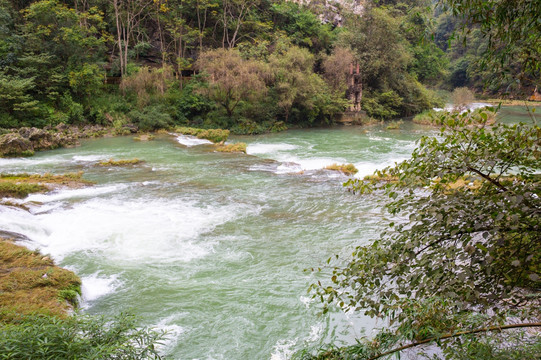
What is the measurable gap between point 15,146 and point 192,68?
18.8 metres

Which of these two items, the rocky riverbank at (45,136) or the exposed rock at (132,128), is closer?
the rocky riverbank at (45,136)

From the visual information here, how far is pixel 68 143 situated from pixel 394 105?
29243mm

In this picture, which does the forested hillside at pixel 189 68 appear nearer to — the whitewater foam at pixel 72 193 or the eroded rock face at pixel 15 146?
the eroded rock face at pixel 15 146

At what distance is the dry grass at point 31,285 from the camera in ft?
17.5

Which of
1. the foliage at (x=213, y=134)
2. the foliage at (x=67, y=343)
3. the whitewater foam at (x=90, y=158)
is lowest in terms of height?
the whitewater foam at (x=90, y=158)

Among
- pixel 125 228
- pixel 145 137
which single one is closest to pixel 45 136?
pixel 145 137

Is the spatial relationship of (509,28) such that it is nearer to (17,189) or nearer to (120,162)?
(17,189)

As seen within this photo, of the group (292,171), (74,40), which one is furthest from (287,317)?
(74,40)

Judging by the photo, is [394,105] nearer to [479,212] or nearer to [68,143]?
[68,143]

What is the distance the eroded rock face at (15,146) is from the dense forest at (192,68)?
509cm

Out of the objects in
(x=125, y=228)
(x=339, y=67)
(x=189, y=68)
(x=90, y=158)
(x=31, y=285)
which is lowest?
(x=125, y=228)

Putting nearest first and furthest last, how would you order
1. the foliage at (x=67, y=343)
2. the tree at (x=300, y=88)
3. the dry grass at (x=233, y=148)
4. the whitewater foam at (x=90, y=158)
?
the foliage at (x=67, y=343) → the whitewater foam at (x=90, y=158) → the dry grass at (x=233, y=148) → the tree at (x=300, y=88)

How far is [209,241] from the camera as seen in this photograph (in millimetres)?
9008

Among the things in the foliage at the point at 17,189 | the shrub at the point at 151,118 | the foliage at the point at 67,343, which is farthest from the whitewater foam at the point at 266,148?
the foliage at the point at 67,343
